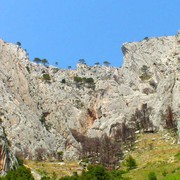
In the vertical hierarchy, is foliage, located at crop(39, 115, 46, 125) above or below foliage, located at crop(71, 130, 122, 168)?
above

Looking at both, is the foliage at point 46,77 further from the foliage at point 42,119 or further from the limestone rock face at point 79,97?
the foliage at point 42,119

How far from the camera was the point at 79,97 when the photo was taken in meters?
118

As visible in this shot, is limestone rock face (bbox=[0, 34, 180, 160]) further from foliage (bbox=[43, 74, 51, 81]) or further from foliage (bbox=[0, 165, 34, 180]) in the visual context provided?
foliage (bbox=[0, 165, 34, 180])

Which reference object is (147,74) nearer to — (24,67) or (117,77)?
(117,77)

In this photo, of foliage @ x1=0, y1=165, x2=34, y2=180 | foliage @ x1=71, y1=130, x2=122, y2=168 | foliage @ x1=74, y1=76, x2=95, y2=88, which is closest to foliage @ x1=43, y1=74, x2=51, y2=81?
foliage @ x1=74, y1=76, x2=95, y2=88

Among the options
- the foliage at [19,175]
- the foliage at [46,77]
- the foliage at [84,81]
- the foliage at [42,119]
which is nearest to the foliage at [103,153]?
the foliage at [42,119]

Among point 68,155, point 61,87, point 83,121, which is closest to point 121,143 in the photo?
point 68,155

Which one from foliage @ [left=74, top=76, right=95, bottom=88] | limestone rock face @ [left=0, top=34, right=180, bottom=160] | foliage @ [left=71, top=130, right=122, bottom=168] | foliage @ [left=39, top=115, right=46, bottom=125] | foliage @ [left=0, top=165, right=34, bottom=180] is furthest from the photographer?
foliage @ [left=74, top=76, right=95, bottom=88]

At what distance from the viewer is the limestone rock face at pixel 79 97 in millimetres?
83062

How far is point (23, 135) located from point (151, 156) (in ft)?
115

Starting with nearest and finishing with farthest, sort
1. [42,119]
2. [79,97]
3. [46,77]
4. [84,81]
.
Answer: [42,119] < [46,77] < [79,97] < [84,81]

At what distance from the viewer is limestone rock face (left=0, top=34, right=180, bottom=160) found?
83062 millimetres

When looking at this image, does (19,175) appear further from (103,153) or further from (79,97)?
(79,97)

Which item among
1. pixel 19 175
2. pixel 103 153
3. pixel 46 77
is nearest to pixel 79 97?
pixel 46 77
